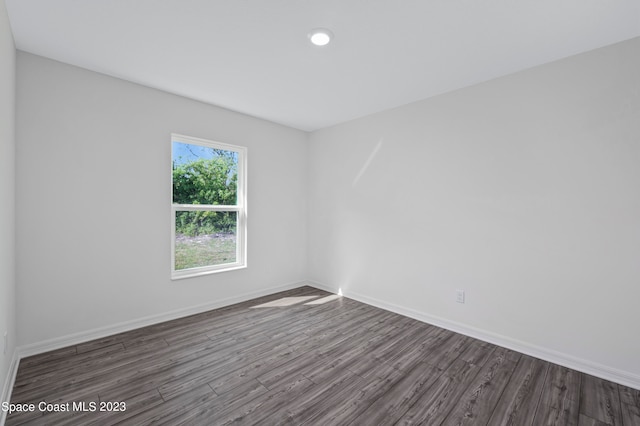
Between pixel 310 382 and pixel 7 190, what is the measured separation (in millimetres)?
2502

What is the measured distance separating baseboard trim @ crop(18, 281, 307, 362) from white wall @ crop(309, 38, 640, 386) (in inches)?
69.5

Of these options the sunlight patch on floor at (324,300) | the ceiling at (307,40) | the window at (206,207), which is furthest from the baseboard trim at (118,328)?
the ceiling at (307,40)

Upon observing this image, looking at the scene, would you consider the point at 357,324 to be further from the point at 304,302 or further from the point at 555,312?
the point at 555,312

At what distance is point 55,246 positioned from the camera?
97.8 inches

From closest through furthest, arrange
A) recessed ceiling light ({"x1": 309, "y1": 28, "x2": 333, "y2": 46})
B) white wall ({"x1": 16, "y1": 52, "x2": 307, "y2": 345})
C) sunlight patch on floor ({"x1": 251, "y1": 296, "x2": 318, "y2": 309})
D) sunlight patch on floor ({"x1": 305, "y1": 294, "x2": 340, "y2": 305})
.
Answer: recessed ceiling light ({"x1": 309, "y1": 28, "x2": 333, "y2": 46}) → white wall ({"x1": 16, "y1": 52, "x2": 307, "y2": 345}) → sunlight patch on floor ({"x1": 251, "y1": 296, "x2": 318, "y2": 309}) → sunlight patch on floor ({"x1": 305, "y1": 294, "x2": 340, "y2": 305})

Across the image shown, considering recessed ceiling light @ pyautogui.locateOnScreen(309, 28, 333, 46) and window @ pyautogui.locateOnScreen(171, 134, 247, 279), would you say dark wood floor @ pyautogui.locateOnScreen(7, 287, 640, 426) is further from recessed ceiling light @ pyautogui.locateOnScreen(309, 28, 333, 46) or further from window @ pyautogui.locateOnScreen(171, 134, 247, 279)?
recessed ceiling light @ pyautogui.locateOnScreen(309, 28, 333, 46)

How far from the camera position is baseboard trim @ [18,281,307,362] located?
7.87ft

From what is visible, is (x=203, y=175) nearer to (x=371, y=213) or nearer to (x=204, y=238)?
(x=204, y=238)

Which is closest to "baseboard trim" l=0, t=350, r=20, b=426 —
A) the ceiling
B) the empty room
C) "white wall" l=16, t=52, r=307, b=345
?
the empty room

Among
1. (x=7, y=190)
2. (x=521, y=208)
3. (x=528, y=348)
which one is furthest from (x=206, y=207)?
(x=528, y=348)

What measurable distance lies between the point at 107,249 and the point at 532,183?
3.93 m

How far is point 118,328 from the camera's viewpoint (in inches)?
110

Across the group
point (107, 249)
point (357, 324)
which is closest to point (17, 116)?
point (107, 249)

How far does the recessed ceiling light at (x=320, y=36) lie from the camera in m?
2.02
